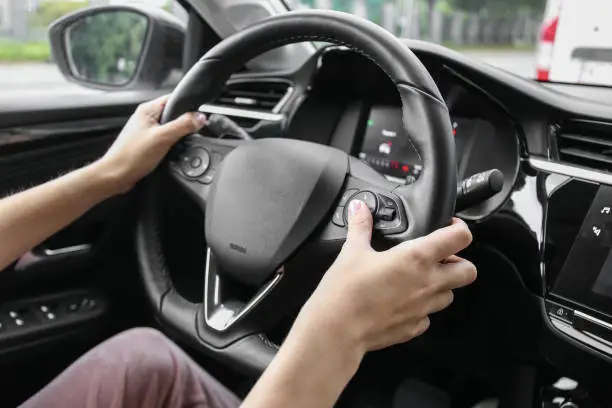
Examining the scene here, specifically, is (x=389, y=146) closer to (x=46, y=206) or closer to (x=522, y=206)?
(x=522, y=206)

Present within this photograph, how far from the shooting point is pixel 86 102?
175 cm

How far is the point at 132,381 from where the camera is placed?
1139mm

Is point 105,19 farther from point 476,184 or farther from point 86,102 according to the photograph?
point 476,184

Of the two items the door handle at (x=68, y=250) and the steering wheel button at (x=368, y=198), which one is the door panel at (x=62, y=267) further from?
the steering wheel button at (x=368, y=198)

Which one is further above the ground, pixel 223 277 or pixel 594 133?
pixel 594 133

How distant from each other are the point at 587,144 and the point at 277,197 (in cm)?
57

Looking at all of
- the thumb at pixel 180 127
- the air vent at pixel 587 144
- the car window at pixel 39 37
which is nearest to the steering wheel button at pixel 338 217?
the thumb at pixel 180 127

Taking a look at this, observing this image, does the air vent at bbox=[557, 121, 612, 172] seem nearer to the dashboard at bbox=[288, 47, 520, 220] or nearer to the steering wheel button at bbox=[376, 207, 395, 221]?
the dashboard at bbox=[288, 47, 520, 220]

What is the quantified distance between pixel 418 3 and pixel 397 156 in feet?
4.43

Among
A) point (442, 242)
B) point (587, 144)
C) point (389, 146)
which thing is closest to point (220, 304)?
point (442, 242)

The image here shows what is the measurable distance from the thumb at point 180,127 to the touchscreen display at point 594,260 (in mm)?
680

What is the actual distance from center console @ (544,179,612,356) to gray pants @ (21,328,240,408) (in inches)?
23.5

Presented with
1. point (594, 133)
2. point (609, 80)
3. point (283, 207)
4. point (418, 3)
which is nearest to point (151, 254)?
point (283, 207)

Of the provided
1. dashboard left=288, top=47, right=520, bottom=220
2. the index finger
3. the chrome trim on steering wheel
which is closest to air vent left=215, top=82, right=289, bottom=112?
dashboard left=288, top=47, right=520, bottom=220
